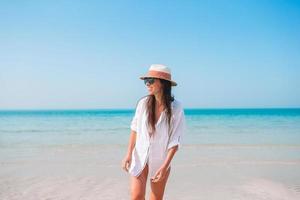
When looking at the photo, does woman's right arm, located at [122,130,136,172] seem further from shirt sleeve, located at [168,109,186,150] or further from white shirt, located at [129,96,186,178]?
shirt sleeve, located at [168,109,186,150]

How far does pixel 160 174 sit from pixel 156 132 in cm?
38

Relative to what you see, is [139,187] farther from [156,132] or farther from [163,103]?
[163,103]

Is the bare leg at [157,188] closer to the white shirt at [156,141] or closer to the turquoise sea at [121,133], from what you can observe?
the white shirt at [156,141]

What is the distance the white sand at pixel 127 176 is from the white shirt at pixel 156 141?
→ 2756 millimetres

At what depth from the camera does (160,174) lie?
292 cm

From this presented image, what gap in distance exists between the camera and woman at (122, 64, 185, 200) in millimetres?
2979

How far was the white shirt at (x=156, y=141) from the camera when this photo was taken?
3000 mm

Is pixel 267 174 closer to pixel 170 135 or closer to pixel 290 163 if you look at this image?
pixel 290 163

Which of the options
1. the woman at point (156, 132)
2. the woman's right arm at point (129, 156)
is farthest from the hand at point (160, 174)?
the woman's right arm at point (129, 156)

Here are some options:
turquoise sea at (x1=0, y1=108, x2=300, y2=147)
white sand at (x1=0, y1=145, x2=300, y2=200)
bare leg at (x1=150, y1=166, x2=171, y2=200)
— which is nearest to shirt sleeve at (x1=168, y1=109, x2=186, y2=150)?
bare leg at (x1=150, y1=166, x2=171, y2=200)

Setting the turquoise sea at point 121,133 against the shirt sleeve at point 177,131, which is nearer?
the shirt sleeve at point 177,131

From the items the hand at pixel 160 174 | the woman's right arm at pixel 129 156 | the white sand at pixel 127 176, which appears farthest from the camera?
the white sand at pixel 127 176

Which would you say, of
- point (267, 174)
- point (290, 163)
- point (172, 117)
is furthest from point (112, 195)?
point (290, 163)

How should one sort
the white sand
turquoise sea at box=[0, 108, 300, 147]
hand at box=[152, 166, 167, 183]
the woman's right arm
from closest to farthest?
hand at box=[152, 166, 167, 183]
the woman's right arm
the white sand
turquoise sea at box=[0, 108, 300, 147]
